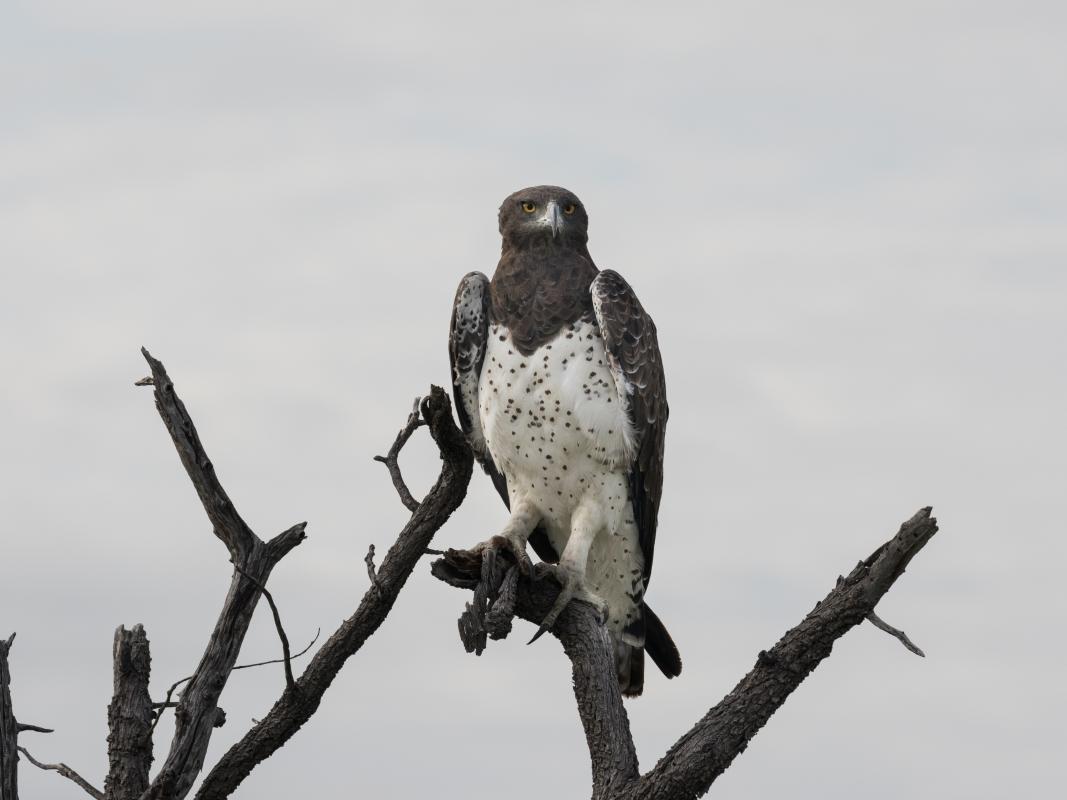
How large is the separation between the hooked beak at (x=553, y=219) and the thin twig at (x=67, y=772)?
12.2 feet

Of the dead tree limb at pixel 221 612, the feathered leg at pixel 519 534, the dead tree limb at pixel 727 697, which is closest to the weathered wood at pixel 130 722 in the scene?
the dead tree limb at pixel 221 612

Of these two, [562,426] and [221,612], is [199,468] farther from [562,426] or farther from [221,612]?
[562,426]

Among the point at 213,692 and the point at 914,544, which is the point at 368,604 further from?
the point at 914,544

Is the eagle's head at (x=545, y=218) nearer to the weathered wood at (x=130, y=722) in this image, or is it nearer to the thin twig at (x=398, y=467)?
the thin twig at (x=398, y=467)

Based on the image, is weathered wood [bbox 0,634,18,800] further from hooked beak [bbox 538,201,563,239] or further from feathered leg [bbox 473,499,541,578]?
hooked beak [bbox 538,201,563,239]

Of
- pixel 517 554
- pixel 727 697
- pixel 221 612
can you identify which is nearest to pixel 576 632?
pixel 517 554

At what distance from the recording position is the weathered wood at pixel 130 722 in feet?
22.9

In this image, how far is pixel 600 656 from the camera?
6.96 meters

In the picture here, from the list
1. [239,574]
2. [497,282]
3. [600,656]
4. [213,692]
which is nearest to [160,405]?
[239,574]

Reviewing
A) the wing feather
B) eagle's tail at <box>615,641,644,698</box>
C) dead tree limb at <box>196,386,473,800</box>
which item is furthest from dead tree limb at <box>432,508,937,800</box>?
eagle's tail at <box>615,641,644,698</box>

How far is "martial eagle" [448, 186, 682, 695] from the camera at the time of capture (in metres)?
7.29

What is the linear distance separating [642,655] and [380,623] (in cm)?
159

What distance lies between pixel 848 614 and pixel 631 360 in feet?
5.93

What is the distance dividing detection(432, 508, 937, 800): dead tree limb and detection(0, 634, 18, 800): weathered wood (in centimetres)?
229
